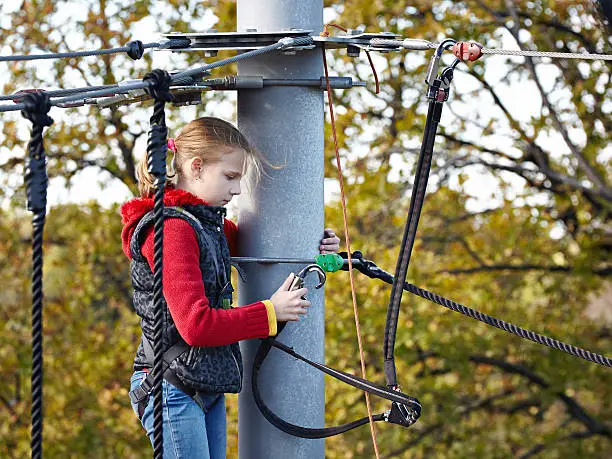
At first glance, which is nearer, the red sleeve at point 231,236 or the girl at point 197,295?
the girl at point 197,295

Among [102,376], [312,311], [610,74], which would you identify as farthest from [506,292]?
[312,311]

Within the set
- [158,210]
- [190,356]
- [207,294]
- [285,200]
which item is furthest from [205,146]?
[158,210]

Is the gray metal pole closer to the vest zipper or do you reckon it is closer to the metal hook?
the metal hook

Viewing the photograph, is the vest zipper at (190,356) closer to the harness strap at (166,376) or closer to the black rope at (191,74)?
the harness strap at (166,376)

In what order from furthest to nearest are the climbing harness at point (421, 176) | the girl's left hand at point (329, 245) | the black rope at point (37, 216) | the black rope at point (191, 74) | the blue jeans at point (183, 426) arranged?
the girl's left hand at point (329, 245)
the blue jeans at point (183, 426)
the climbing harness at point (421, 176)
the black rope at point (191, 74)
the black rope at point (37, 216)

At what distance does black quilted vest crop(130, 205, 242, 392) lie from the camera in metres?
2.16

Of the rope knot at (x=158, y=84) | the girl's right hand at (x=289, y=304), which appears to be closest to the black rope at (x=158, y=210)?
the rope knot at (x=158, y=84)

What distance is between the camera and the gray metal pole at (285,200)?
2.21 metres

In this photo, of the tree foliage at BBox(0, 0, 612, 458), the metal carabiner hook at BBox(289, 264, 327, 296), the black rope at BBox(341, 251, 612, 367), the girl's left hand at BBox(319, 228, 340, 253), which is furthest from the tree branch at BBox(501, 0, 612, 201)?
the metal carabiner hook at BBox(289, 264, 327, 296)

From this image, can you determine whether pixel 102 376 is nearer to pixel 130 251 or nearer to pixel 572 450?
pixel 572 450

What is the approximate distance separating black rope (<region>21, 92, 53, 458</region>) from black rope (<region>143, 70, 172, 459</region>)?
7.7 inches

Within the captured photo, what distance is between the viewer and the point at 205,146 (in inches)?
87.8

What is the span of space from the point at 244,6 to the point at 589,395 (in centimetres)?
584

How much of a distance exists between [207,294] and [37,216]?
2.14ft
